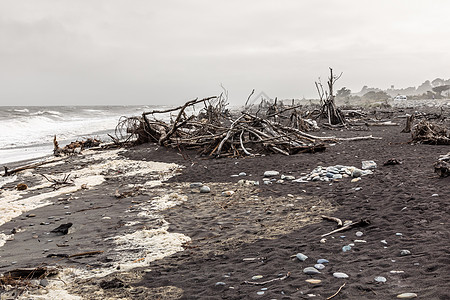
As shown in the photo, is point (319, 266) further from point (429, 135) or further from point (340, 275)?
point (429, 135)

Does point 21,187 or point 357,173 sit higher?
point 357,173

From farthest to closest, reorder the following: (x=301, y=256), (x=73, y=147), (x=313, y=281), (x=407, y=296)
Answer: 1. (x=73, y=147)
2. (x=301, y=256)
3. (x=313, y=281)
4. (x=407, y=296)

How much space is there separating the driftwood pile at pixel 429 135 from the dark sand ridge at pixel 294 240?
5.37ft

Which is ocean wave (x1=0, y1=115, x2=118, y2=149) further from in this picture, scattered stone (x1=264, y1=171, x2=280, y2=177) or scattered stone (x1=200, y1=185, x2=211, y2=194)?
scattered stone (x1=264, y1=171, x2=280, y2=177)

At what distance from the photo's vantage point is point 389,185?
13.5ft

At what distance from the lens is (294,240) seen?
2.99m

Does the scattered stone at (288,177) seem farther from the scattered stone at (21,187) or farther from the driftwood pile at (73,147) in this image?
the driftwood pile at (73,147)

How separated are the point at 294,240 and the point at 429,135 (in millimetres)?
5257

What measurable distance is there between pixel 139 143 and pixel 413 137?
7.65 meters

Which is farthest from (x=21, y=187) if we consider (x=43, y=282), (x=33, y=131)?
(x=33, y=131)

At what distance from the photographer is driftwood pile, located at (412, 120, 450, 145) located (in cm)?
663

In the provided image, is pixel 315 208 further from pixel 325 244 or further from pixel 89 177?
pixel 89 177

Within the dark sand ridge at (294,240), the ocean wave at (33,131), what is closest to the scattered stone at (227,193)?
the dark sand ridge at (294,240)

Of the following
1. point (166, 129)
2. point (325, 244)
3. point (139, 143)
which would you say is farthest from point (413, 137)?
point (139, 143)
